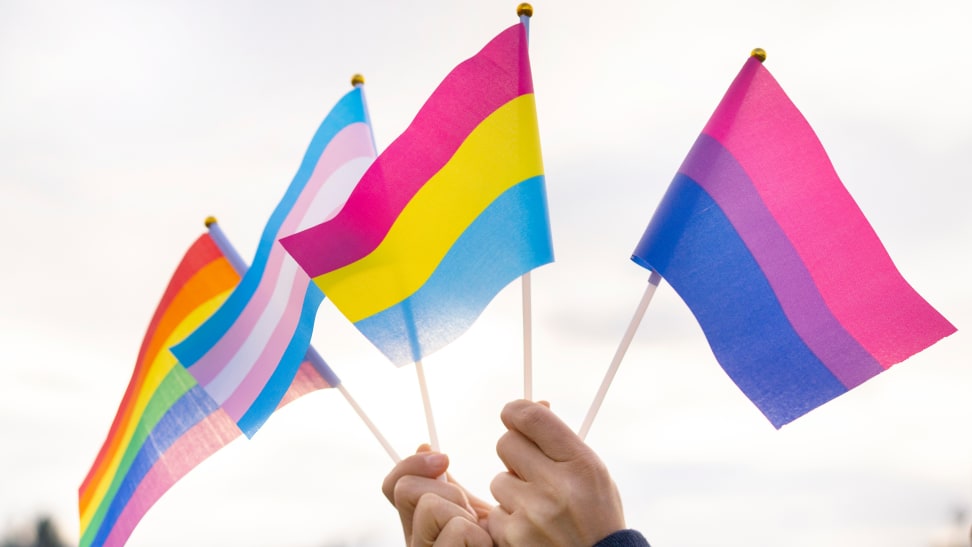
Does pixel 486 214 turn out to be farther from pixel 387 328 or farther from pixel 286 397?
pixel 286 397

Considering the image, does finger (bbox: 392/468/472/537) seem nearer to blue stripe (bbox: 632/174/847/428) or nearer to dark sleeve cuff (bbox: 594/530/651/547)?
dark sleeve cuff (bbox: 594/530/651/547)

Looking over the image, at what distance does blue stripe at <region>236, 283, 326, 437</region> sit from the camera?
346cm

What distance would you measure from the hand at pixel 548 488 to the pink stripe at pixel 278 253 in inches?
67.2

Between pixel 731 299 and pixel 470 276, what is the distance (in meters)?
0.84

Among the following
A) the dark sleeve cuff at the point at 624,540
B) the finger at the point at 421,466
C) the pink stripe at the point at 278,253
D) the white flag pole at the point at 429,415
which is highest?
the pink stripe at the point at 278,253

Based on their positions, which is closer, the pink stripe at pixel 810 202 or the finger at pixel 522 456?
the finger at pixel 522 456

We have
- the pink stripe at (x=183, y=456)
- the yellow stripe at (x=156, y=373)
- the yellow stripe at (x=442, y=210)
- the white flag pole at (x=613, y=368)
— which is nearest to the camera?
the white flag pole at (x=613, y=368)

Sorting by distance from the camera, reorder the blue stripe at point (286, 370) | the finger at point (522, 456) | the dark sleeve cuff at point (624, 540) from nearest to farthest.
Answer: the dark sleeve cuff at point (624, 540) < the finger at point (522, 456) < the blue stripe at point (286, 370)

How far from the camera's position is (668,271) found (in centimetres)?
297

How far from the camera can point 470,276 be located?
308cm

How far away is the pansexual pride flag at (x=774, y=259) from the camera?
2.96 metres

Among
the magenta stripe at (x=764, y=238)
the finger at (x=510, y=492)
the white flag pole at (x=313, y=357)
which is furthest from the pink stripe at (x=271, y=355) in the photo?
the magenta stripe at (x=764, y=238)

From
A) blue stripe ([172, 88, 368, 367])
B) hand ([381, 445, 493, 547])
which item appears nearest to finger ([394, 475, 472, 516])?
hand ([381, 445, 493, 547])

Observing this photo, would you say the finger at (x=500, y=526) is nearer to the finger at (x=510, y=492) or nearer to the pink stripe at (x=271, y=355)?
the finger at (x=510, y=492)
